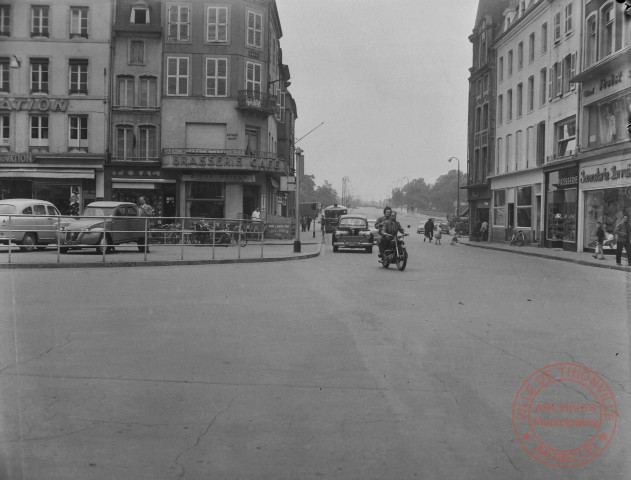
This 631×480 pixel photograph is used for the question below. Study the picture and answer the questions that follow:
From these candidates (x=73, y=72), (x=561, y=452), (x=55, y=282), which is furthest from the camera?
(x=73, y=72)

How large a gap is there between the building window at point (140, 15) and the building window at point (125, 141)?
271 inches

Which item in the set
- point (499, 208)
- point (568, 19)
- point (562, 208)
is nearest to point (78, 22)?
point (568, 19)

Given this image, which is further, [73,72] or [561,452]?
[73,72]

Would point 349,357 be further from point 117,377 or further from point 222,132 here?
point 222,132

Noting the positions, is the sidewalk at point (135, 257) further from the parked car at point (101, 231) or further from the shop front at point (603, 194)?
the shop front at point (603, 194)

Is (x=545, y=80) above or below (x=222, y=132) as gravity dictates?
above

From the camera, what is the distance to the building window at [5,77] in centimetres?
3962

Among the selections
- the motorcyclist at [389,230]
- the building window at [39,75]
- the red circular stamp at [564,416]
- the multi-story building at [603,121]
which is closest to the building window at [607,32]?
the multi-story building at [603,121]

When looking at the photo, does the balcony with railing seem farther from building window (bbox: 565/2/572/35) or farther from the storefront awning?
building window (bbox: 565/2/572/35)

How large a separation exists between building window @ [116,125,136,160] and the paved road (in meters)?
30.7

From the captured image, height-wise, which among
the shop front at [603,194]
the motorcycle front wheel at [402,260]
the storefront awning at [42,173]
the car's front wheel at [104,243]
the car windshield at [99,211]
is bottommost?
the motorcycle front wheel at [402,260]

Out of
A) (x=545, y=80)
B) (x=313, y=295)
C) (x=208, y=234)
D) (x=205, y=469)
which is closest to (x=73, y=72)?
(x=208, y=234)

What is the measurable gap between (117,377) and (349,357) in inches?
91.8

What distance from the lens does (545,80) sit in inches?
1478
